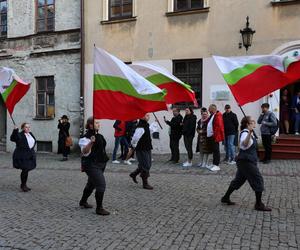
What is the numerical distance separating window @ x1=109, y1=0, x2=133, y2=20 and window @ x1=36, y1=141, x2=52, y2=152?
18.8ft

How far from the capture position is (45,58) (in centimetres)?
1891

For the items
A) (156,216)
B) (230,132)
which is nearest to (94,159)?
(156,216)

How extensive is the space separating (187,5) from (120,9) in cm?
271

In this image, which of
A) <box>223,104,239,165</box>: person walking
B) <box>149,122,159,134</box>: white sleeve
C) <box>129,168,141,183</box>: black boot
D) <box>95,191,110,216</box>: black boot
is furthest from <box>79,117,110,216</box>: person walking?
<box>149,122,159,134</box>: white sleeve

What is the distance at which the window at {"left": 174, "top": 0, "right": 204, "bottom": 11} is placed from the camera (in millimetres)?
15500

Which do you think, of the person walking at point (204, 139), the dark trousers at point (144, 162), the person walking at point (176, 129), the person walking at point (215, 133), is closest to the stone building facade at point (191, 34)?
the person walking at point (176, 129)

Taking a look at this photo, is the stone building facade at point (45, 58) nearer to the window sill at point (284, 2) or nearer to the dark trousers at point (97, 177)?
the window sill at point (284, 2)

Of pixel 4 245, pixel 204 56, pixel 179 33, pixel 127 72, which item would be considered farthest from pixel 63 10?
pixel 4 245

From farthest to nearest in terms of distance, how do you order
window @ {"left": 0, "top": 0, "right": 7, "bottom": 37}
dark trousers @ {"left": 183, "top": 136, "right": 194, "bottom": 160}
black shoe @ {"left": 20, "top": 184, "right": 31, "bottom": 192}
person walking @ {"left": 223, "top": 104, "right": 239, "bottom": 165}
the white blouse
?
window @ {"left": 0, "top": 0, "right": 7, "bottom": 37}, dark trousers @ {"left": 183, "top": 136, "right": 194, "bottom": 160}, person walking @ {"left": 223, "top": 104, "right": 239, "bottom": 165}, the white blouse, black shoe @ {"left": 20, "top": 184, "right": 31, "bottom": 192}

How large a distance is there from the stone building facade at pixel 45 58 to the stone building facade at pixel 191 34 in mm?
835

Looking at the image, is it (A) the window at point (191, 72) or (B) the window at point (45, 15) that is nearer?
(A) the window at point (191, 72)

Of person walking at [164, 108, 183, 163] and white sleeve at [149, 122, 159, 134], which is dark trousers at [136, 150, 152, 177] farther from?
white sleeve at [149, 122, 159, 134]

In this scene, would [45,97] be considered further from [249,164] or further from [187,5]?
[249,164]

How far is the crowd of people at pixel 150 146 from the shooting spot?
25.2 ft
